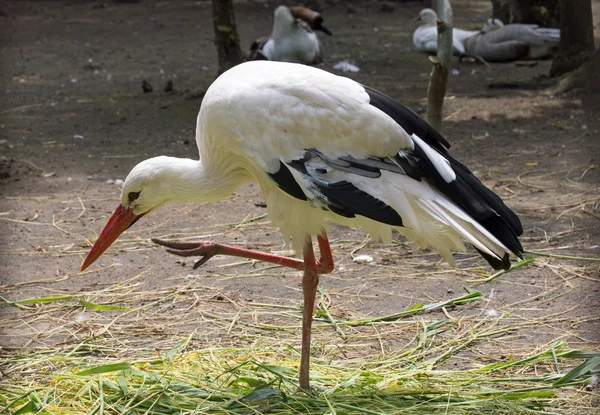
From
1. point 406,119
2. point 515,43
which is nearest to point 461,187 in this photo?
point 406,119

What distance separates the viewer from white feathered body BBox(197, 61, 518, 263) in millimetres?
3533

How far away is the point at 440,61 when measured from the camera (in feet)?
19.2

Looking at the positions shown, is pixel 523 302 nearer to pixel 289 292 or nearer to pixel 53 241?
pixel 289 292

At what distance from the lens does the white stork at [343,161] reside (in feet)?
11.5

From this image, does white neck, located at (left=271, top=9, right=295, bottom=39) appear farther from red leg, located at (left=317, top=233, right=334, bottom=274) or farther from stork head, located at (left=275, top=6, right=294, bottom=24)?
red leg, located at (left=317, top=233, right=334, bottom=274)

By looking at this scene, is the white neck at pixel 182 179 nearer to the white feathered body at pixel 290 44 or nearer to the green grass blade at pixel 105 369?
the green grass blade at pixel 105 369

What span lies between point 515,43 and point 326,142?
8252mm

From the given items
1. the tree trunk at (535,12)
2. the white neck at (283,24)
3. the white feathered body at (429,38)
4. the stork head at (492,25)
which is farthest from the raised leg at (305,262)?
the tree trunk at (535,12)

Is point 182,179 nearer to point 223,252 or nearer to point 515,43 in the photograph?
point 223,252

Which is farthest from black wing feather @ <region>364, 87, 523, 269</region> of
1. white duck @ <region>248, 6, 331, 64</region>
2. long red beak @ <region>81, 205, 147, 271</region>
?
white duck @ <region>248, 6, 331, 64</region>

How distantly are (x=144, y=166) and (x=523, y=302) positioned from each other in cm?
224

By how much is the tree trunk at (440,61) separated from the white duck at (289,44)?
515 cm

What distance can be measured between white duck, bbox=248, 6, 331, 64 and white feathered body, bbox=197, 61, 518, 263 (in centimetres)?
747

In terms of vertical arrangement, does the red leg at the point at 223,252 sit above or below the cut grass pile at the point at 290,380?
above
